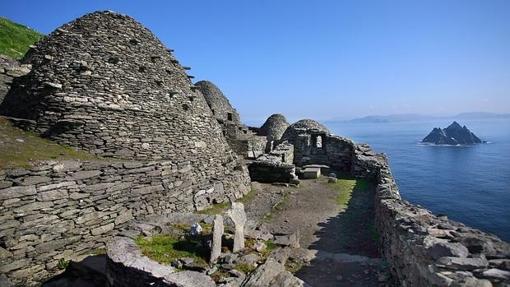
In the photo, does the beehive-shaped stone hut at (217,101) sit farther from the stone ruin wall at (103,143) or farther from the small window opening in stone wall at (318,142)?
the stone ruin wall at (103,143)

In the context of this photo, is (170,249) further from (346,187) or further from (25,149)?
(346,187)

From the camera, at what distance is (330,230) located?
439 inches

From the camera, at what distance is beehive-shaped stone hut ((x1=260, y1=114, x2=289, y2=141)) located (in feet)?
114

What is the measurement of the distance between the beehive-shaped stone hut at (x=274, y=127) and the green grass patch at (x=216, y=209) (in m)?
20.8

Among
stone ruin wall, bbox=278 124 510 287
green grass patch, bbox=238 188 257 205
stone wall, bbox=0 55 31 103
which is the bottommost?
green grass patch, bbox=238 188 257 205

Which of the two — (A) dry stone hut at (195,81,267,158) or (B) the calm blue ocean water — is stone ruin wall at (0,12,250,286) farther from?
(B) the calm blue ocean water

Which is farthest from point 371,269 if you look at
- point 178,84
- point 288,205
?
point 178,84

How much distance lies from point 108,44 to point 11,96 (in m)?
3.73

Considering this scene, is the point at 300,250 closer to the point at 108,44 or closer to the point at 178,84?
the point at 178,84

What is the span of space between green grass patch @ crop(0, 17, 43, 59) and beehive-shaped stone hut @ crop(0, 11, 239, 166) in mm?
8973

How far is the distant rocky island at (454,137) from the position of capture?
75812 millimetres

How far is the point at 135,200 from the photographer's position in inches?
A: 418

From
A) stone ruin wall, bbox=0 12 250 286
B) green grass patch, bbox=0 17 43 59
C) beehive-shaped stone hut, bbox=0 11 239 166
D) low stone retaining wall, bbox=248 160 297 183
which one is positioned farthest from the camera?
green grass patch, bbox=0 17 43 59

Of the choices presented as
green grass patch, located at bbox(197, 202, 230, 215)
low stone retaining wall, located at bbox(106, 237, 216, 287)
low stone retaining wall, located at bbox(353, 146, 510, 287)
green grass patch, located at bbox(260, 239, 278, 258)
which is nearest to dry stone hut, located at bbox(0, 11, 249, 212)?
green grass patch, located at bbox(197, 202, 230, 215)
